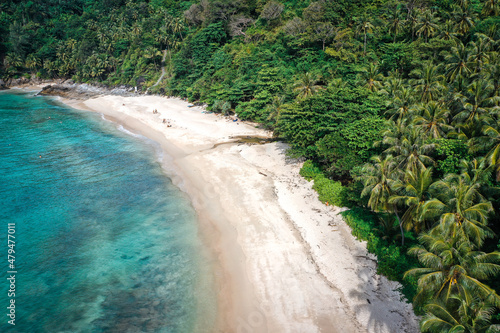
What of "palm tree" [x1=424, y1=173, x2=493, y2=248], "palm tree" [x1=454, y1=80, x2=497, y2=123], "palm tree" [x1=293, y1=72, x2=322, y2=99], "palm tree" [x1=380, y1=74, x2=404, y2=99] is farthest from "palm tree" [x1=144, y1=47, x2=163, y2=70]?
"palm tree" [x1=424, y1=173, x2=493, y2=248]

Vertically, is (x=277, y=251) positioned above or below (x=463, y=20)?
below

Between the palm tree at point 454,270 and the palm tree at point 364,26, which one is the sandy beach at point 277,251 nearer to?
the palm tree at point 454,270

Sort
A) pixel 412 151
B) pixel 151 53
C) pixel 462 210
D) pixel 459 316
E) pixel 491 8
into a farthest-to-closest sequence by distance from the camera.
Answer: pixel 151 53 → pixel 491 8 → pixel 412 151 → pixel 462 210 → pixel 459 316

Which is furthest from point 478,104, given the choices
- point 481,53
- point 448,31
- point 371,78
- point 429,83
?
point 448,31

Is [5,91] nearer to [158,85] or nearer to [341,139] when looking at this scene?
[158,85]

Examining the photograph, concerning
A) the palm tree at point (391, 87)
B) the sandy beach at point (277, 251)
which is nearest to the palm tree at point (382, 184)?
the sandy beach at point (277, 251)

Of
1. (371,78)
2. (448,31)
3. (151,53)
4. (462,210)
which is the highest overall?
(448,31)

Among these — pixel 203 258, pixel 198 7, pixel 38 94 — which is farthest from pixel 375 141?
pixel 38 94

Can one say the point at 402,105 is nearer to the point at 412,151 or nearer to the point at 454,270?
the point at 412,151
